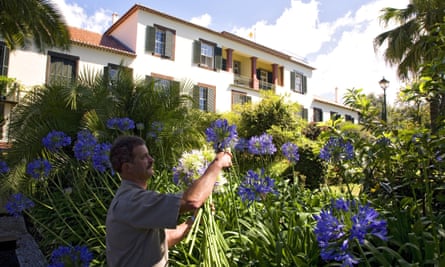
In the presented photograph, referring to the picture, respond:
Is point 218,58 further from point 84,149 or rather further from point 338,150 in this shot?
point 338,150

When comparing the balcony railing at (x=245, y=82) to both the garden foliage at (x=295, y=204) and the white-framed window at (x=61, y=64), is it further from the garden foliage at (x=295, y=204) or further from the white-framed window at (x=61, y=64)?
the garden foliage at (x=295, y=204)

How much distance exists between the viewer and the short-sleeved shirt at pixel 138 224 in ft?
5.24

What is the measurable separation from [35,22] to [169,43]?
10.8m

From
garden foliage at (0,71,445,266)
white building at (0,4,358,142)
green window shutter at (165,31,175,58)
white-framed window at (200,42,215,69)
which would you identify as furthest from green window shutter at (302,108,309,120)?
garden foliage at (0,71,445,266)

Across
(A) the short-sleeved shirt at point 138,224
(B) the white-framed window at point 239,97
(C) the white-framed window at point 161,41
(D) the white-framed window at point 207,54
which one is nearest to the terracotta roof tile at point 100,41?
(C) the white-framed window at point 161,41

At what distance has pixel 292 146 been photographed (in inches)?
115

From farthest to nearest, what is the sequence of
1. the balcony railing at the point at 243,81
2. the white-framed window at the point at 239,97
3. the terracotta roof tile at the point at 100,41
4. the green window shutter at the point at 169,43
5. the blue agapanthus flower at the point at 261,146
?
the balcony railing at the point at 243,81 < the white-framed window at the point at 239,97 < the green window shutter at the point at 169,43 < the terracotta roof tile at the point at 100,41 < the blue agapanthus flower at the point at 261,146

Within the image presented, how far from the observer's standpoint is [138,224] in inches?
63.9

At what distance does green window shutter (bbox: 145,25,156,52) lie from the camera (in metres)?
17.0

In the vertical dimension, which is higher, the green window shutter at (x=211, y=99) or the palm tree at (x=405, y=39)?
the palm tree at (x=405, y=39)

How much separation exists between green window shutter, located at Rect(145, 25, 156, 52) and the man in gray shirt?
638 inches

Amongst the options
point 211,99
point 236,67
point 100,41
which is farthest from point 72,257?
point 236,67

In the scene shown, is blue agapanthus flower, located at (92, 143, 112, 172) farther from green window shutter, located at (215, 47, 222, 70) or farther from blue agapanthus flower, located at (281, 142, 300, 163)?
green window shutter, located at (215, 47, 222, 70)

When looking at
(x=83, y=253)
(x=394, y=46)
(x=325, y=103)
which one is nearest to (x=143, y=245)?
(x=83, y=253)
